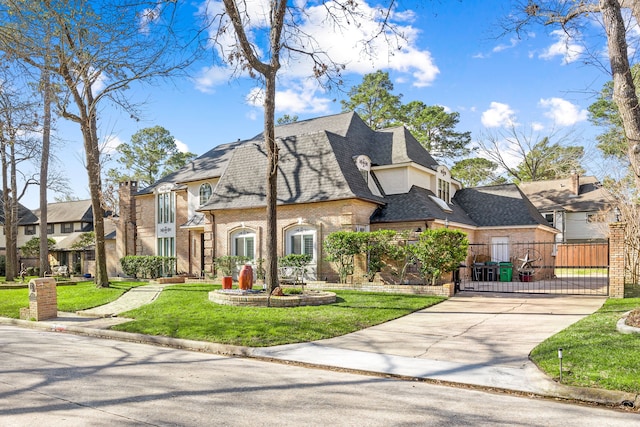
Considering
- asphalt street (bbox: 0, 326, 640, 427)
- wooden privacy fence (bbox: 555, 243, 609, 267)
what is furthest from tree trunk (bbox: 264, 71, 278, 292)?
wooden privacy fence (bbox: 555, 243, 609, 267)

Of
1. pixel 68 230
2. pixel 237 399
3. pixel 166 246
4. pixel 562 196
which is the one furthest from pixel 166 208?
pixel 562 196

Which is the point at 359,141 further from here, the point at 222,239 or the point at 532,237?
the point at 532,237

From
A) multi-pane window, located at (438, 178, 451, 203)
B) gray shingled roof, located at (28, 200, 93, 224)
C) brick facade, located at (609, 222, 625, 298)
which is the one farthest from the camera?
gray shingled roof, located at (28, 200, 93, 224)

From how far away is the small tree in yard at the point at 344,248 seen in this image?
18531 mm

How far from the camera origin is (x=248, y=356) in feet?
30.8

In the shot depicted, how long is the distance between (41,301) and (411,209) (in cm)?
1438

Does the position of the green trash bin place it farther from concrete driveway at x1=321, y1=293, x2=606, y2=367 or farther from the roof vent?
concrete driveway at x1=321, y1=293, x2=606, y2=367

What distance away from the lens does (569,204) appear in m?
41.3

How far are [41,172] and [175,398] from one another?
28872 mm

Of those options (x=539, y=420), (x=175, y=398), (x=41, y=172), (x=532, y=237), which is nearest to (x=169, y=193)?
(x=41, y=172)

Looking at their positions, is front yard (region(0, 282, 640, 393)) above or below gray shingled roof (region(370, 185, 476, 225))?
below

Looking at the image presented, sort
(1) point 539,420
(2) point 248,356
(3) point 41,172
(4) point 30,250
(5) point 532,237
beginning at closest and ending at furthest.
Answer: (1) point 539,420 → (2) point 248,356 → (5) point 532,237 → (3) point 41,172 → (4) point 30,250

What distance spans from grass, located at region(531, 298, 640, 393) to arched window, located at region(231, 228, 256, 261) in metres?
15.3

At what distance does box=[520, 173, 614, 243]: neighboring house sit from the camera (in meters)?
40.5
